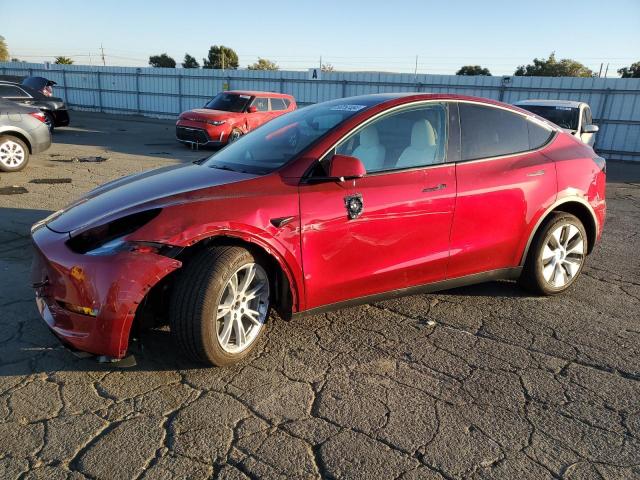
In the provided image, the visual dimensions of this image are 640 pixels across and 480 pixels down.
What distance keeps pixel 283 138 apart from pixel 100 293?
1715 millimetres

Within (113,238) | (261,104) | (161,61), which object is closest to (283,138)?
(113,238)

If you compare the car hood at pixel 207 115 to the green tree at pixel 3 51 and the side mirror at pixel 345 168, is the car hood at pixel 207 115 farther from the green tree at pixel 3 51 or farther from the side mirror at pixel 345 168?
the green tree at pixel 3 51

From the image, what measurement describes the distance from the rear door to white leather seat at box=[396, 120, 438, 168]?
25 centimetres

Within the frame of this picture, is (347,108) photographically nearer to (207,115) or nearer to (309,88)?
(207,115)

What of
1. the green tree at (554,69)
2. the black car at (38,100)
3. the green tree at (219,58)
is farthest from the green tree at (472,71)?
the black car at (38,100)

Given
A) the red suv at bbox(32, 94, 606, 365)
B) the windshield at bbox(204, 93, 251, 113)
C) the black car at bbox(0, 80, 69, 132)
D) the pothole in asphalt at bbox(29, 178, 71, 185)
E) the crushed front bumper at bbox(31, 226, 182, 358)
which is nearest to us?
the crushed front bumper at bbox(31, 226, 182, 358)

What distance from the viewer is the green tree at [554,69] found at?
152ft

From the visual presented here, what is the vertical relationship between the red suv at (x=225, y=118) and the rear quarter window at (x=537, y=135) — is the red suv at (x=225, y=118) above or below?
below

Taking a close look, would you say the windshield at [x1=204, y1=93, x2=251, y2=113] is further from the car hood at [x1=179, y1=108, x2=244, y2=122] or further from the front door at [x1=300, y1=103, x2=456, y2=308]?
the front door at [x1=300, y1=103, x2=456, y2=308]

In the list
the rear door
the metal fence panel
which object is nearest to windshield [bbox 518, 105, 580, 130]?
the metal fence panel

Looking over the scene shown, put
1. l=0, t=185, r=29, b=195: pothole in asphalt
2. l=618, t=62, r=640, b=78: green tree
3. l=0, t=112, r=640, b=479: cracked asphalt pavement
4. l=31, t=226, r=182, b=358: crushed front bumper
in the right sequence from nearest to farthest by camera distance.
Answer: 1. l=0, t=112, r=640, b=479: cracked asphalt pavement
2. l=31, t=226, r=182, b=358: crushed front bumper
3. l=0, t=185, r=29, b=195: pothole in asphalt
4. l=618, t=62, r=640, b=78: green tree

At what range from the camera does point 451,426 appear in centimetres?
257

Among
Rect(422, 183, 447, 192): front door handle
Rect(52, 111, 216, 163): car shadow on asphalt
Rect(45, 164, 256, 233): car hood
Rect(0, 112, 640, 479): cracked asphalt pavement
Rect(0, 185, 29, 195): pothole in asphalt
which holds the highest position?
Rect(422, 183, 447, 192): front door handle

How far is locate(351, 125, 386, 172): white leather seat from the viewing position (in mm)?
3381
